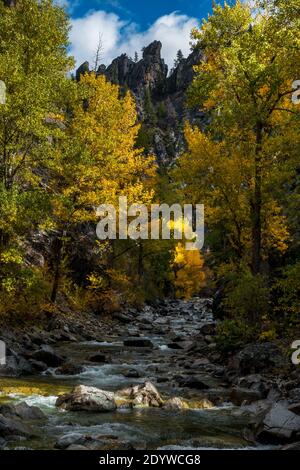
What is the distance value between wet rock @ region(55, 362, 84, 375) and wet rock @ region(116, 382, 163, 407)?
3076 mm

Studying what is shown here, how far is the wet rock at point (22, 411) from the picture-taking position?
30.0 feet

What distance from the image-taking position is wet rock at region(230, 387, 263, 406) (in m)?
11.7

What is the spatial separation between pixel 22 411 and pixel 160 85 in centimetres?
14200

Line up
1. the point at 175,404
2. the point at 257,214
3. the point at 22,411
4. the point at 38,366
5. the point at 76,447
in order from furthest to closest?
1. the point at 257,214
2. the point at 38,366
3. the point at 175,404
4. the point at 22,411
5. the point at 76,447

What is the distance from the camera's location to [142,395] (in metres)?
11.6

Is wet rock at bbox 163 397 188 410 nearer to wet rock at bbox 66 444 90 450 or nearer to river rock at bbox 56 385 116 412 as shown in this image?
river rock at bbox 56 385 116 412

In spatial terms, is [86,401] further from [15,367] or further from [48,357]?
[48,357]

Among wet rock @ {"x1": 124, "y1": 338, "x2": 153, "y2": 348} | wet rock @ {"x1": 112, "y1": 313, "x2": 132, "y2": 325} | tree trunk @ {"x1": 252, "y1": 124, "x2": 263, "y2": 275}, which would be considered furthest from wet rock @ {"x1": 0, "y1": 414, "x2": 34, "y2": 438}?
wet rock @ {"x1": 112, "y1": 313, "x2": 132, "y2": 325}

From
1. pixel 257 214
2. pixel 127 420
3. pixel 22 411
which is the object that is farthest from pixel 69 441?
pixel 257 214

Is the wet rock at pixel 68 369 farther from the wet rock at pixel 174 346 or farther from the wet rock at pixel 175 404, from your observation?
the wet rock at pixel 174 346

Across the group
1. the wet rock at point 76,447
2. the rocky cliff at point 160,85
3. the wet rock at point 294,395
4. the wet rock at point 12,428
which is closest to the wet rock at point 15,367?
the wet rock at point 12,428

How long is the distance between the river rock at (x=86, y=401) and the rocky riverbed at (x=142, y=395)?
0.07 feet
